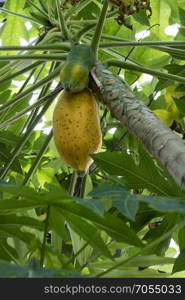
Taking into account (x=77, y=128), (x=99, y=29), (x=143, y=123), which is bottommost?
(x=77, y=128)

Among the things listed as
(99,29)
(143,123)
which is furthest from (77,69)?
(143,123)

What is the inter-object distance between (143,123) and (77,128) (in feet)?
1.07

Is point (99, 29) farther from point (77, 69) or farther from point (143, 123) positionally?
point (143, 123)

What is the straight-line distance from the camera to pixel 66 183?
245 cm

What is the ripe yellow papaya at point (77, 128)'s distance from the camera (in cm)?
160

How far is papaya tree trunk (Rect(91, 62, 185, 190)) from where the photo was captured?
3.81 ft

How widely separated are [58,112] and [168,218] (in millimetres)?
433

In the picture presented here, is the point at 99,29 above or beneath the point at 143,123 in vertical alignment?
above

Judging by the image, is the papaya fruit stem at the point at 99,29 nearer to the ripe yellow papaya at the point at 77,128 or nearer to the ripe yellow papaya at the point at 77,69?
the ripe yellow papaya at the point at 77,69

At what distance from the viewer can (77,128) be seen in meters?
1.61

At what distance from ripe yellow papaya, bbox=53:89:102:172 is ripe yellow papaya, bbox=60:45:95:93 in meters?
0.04

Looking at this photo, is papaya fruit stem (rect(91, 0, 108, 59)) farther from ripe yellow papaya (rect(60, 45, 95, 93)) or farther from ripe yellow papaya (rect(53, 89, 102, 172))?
ripe yellow papaya (rect(53, 89, 102, 172))

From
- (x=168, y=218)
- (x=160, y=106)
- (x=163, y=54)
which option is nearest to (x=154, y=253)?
(x=168, y=218)

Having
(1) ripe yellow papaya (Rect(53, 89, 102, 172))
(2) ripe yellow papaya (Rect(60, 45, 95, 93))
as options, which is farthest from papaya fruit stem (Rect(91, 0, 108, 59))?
(1) ripe yellow papaya (Rect(53, 89, 102, 172))
